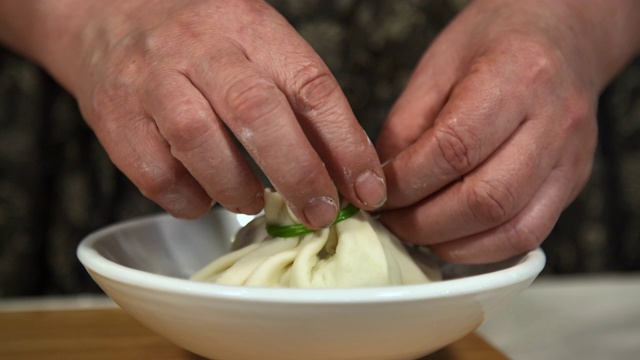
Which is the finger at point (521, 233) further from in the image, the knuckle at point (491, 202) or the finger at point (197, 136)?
the finger at point (197, 136)

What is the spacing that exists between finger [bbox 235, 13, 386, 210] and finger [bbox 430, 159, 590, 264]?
17 cm

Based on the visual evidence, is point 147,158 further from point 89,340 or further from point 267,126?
point 89,340

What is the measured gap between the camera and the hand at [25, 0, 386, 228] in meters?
0.61

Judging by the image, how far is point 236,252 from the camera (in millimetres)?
771

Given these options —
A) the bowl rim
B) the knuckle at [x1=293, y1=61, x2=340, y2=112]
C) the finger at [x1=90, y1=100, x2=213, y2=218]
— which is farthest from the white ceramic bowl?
the knuckle at [x1=293, y1=61, x2=340, y2=112]

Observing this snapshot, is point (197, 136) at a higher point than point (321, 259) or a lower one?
higher

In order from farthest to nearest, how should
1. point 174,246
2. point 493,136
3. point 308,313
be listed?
point 174,246
point 493,136
point 308,313

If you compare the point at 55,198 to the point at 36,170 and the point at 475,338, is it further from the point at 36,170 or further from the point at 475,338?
the point at 475,338

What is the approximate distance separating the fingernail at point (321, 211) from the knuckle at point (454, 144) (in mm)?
150

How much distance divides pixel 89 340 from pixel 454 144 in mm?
516

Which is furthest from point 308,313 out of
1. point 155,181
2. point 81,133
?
point 81,133

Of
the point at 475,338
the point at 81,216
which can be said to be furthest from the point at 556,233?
the point at 81,216

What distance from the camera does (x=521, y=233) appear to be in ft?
2.50

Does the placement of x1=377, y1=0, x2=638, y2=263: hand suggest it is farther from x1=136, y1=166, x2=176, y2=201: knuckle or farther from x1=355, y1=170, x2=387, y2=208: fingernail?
x1=136, y1=166, x2=176, y2=201: knuckle
